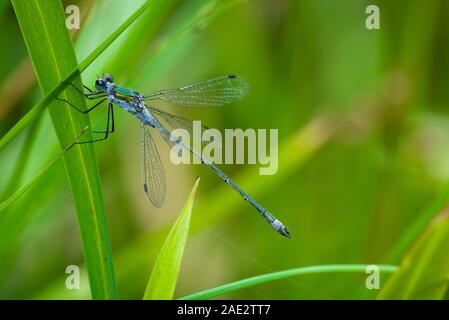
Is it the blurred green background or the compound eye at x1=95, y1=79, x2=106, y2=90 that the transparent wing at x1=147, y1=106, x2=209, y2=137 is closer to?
the blurred green background

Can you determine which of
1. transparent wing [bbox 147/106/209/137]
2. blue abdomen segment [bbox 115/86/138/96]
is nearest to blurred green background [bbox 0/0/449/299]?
transparent wing [bbox 147/106/209/137]

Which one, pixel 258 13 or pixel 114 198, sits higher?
pixel 258 13

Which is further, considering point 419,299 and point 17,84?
point 17,84

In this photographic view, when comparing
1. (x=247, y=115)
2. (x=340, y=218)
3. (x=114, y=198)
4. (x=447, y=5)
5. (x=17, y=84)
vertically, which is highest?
(x=447, y=5)

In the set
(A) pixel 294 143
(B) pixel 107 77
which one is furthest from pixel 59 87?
(A) pixel 294 143
